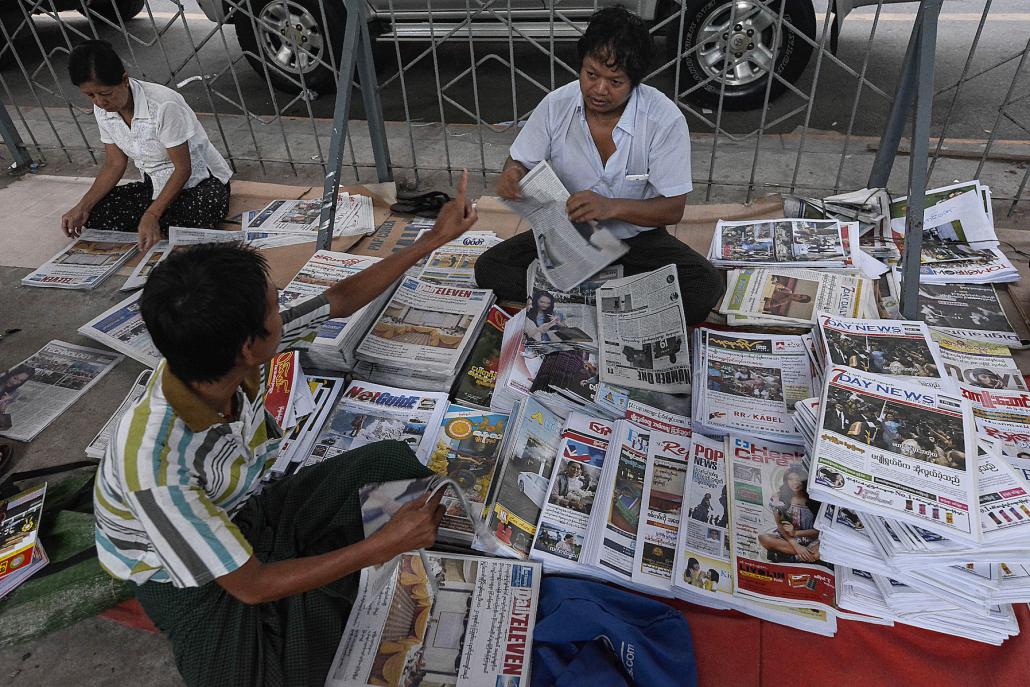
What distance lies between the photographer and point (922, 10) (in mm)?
1951

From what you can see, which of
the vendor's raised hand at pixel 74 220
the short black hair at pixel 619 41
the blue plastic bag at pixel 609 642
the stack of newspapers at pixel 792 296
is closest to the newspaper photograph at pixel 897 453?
the blue plastic bag at pixel 609 642

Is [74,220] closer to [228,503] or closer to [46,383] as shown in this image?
[46,383]

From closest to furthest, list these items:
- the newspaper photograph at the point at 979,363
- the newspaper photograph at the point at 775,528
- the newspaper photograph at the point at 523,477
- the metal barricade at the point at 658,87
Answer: the newspaper photograph at the point at 775,528
the newspaper photograph at the point at 523,477
the newspaper photograph at the point at 979,363
the metal barricade at the point at 658,87

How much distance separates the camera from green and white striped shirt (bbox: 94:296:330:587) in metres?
0.90

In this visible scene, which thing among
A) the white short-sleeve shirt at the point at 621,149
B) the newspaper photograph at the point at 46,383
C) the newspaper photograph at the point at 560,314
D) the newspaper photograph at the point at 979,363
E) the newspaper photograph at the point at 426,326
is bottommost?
the newspaper photograph at the point at 46,383

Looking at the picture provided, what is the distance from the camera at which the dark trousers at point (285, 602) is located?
1.13 metres

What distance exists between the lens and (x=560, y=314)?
193 centimetres

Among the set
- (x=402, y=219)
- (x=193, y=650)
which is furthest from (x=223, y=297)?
(x=402, y=219)

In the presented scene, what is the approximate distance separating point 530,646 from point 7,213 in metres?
3.19

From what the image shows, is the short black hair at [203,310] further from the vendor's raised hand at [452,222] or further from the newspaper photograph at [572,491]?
the newspaper photograph at [572,491]

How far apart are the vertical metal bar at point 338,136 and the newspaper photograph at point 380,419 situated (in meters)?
0.77

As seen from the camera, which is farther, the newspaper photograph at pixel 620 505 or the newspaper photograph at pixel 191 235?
the newspaper photograph at pixel 191 235

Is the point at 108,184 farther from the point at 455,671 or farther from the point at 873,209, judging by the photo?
the point at 873,209

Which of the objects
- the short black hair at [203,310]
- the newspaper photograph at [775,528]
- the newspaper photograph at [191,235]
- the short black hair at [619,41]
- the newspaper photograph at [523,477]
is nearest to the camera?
the short black hair at [203,310]
